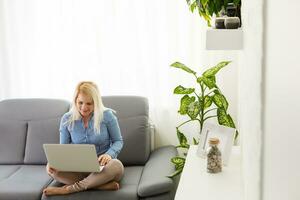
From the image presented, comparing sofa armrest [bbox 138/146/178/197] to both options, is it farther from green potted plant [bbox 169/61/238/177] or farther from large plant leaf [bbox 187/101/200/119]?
large plant leaf [bbox 187/101/200/119]

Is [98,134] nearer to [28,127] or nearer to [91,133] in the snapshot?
[91,133]

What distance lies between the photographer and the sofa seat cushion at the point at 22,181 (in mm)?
2701

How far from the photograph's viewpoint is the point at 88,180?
8.63ft

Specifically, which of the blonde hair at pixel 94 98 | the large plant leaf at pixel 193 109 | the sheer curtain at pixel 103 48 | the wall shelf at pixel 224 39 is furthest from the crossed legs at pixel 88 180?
the wall shelf at pixel 224 39

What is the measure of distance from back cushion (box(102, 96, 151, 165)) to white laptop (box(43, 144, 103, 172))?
59 centimetres

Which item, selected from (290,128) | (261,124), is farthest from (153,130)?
(290,128)

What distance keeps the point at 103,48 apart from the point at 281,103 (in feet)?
9.59

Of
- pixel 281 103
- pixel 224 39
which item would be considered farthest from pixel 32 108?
pixel 281 103

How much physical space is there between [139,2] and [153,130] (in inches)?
41.8

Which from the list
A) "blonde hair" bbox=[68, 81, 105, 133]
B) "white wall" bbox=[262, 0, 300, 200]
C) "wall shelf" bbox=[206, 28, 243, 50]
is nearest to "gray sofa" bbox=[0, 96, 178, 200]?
"blonde hair" bbox=[68, 81, 105, 133]

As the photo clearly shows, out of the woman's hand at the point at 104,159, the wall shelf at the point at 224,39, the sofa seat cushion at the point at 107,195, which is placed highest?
the wall shelf at the point at 224,39

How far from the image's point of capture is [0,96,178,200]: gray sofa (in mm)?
2984

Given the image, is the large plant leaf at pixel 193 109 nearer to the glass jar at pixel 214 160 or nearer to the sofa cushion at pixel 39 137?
the glass jar at pixel 214 160

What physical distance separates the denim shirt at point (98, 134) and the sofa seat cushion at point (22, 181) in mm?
333
